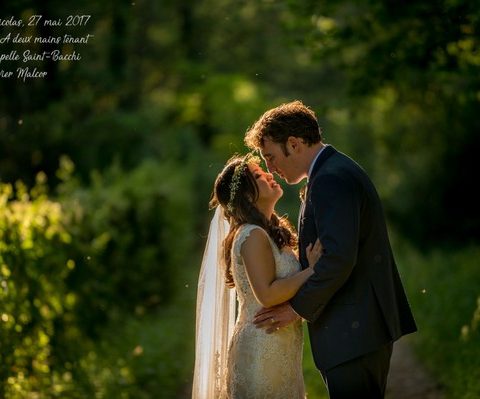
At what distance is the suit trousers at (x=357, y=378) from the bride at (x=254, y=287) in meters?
0.40

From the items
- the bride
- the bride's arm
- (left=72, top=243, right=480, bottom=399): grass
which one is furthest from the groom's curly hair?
(left=72, top=243, right=480, bottom=399): grass

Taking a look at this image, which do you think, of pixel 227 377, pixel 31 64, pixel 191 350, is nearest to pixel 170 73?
pixel 31 64

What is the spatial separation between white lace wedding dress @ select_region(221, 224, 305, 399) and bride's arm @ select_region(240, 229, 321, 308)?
2.8 inches

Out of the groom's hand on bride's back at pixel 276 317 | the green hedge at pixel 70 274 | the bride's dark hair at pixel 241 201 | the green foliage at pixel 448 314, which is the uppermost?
the bride's dark hair at pixel 241 201

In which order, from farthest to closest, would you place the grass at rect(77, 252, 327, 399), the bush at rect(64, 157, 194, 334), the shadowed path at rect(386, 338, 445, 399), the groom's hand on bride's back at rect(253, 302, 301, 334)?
the bush at rect(64, 157, 194, 334) < the shadowed path at rect(386, 338, 445, 399) < the grass at rect(77, 252, 327, 399) < the groom's hand on bride's back at rect(253, 302, 301, 334)

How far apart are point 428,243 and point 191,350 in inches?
355

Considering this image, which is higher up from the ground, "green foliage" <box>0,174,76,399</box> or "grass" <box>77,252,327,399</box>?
"green foliage" <box>0,174,76,399</box>

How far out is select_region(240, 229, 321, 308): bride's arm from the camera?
5035 millimetres

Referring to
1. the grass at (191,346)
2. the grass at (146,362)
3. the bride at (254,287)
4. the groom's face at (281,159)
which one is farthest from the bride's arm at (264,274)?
the grass at (146,362)

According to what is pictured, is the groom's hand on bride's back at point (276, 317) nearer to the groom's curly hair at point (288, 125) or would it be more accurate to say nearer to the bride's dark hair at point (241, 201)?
the bride's dark hair at point (241, 201)

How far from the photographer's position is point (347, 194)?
4836 mm

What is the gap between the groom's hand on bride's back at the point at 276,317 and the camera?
515cm

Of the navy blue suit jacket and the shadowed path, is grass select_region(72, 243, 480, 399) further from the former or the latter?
the navy blue suit jacket

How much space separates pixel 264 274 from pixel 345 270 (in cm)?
54
